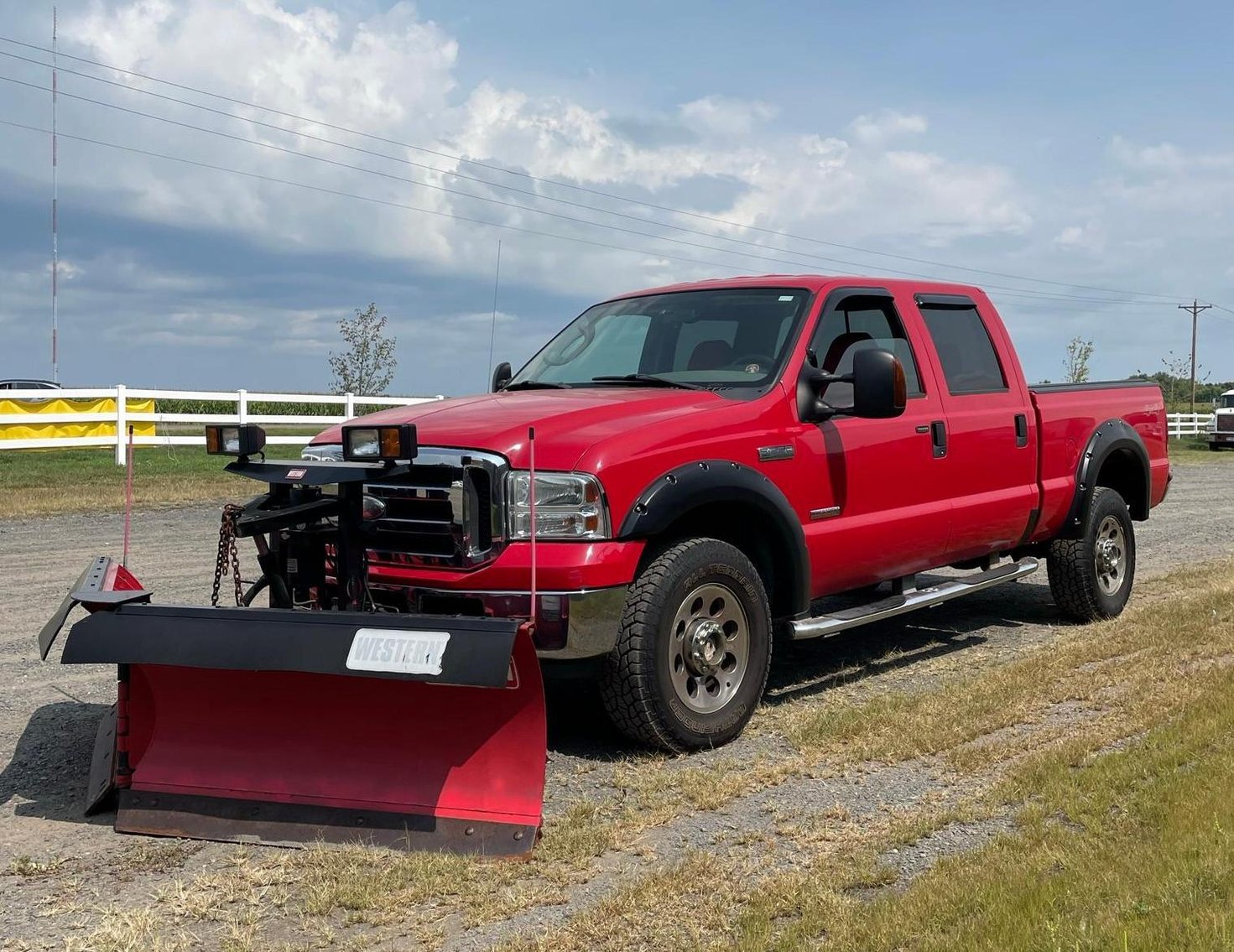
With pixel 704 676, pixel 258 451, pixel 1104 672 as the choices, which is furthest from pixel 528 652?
pixel 1104 672

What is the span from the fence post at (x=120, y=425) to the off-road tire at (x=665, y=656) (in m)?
15.8

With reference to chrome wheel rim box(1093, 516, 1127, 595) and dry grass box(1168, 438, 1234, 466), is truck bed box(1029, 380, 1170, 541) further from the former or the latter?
dry grass box(1168, 438, 1234, 466)

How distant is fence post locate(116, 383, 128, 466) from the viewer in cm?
1886

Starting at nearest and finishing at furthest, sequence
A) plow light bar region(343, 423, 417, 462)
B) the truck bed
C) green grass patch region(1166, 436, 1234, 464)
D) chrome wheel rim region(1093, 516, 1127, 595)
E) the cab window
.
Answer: plow light bar region(343, 423, 417, 462) → the cab window → the truck bed → chrome wheel rim region(1093, 516, 1127, 595) → green grass patch region(1166, 436, 1234, 464)

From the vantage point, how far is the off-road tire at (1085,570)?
303 inches

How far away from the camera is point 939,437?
6426mm

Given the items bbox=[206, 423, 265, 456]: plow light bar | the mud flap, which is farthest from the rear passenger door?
the mud flap

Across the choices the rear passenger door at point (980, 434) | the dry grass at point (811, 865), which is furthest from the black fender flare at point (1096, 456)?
the dry grass at point (811, 865)

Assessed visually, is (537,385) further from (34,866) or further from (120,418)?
(120,418)

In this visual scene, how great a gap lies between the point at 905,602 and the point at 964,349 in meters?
1.60

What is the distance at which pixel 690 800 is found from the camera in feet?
14.6

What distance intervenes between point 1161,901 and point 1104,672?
308cm

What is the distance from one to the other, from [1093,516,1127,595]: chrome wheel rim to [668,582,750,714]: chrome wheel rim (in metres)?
3.60

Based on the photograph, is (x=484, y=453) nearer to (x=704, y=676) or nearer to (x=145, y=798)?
(x=704, y=676)
